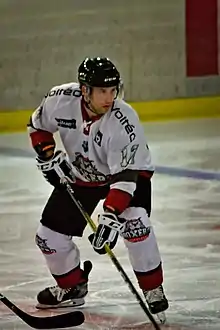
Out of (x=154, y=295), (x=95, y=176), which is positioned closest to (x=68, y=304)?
(x=154, y=295)

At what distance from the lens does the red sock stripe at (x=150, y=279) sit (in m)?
2.98

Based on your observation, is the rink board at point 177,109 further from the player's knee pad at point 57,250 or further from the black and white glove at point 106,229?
the black and white glove at point 106,229

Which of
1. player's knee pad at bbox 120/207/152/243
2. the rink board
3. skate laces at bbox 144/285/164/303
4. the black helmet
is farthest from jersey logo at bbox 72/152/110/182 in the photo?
the rink board

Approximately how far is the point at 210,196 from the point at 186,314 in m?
1.99

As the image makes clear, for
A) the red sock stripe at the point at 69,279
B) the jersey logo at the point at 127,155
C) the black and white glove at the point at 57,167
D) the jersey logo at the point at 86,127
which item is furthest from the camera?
the red sock stripe at the point at 69,279

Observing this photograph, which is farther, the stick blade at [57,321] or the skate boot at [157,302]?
the skate boot at [157,302]

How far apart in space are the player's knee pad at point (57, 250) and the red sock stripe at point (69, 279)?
0.7 inches

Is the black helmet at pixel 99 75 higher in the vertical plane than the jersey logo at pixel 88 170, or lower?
higher

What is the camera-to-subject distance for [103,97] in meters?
2.80

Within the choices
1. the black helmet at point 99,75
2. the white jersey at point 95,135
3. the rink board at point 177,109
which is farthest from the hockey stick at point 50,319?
the rink board at point 177,109

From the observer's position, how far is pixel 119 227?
2752 millimetres

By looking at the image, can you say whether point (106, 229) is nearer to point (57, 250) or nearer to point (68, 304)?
point (57, 250)

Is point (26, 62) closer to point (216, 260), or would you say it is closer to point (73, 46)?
point (73, 46)

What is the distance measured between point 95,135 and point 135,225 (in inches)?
12.0
